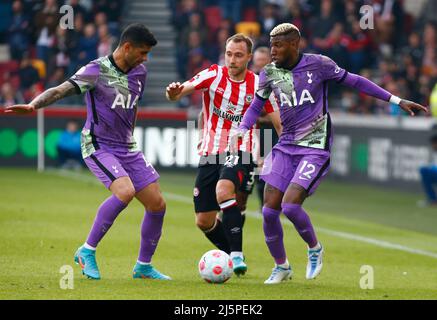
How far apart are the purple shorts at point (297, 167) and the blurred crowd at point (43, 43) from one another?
48.8 ft

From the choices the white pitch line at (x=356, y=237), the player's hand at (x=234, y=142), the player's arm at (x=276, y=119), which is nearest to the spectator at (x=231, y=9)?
the white pitch line at (x=356, y=237)

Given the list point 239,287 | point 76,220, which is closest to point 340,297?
point 239,287

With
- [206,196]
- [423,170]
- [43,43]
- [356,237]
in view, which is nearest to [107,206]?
[206,196]

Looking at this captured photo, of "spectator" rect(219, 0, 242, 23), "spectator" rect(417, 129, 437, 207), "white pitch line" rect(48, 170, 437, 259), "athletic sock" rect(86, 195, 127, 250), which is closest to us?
"athletic sock" rect(86, 195, 127, 250)

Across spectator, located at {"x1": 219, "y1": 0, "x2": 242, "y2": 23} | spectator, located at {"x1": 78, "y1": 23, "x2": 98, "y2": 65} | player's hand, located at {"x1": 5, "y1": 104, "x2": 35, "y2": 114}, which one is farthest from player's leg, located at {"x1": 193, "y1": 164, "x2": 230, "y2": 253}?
spectator, located at {"x1": 219, "y1": 0, "x2": 242, "y2": 23}

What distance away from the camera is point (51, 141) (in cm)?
2397

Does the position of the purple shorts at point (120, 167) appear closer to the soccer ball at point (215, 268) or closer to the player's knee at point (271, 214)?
the soccer ball at point (215, 268)

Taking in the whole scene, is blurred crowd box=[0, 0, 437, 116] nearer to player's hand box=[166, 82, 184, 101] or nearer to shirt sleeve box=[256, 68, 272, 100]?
shirt sleeve box=[256, 68, 272, 100]

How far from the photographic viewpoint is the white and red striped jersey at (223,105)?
10.6m

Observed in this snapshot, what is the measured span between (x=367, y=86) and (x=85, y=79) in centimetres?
252

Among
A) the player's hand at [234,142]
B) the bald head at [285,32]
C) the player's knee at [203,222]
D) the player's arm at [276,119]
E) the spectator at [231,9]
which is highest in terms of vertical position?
the bald head at [285,32]

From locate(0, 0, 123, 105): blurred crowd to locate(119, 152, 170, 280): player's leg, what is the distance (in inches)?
575

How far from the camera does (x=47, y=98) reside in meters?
9.27

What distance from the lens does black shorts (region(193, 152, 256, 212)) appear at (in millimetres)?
10555
